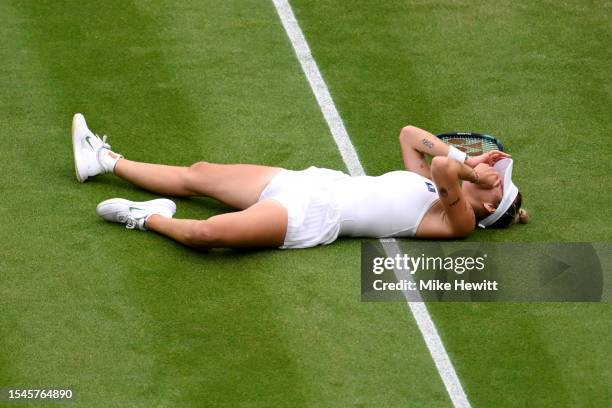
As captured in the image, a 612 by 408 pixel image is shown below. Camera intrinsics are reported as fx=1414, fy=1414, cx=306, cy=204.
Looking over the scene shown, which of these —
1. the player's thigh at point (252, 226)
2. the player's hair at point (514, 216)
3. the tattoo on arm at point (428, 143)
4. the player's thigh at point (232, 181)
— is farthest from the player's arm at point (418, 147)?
the player's thigh at point (252, 226)

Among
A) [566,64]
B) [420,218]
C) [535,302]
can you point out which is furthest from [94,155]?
[566,64]

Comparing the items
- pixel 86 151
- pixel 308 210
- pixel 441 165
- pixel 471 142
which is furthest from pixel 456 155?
pixel 86 151

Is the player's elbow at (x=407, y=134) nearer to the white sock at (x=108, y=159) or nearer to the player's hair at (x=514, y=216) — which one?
the player's hair at (x=514, y=216)

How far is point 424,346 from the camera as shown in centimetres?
1010

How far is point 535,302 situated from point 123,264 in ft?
10.3

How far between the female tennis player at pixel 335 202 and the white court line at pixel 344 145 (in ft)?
1.24

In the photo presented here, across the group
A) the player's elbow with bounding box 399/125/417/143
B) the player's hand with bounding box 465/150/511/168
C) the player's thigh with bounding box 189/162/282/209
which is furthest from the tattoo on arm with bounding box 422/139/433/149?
the player's thigh with bounding box 189/162/282/209

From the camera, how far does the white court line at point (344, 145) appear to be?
9781mm

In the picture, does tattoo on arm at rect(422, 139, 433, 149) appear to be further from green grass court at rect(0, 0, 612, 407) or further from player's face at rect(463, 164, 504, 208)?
green grass court at rect(0, 0, 612, 407)

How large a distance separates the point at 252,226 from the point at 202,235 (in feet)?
1.27

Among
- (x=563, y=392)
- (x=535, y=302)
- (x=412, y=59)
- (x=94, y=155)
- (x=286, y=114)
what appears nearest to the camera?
(x=563, y=392)

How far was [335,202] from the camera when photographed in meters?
11.0

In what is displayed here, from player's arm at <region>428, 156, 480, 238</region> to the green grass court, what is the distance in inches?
12.1

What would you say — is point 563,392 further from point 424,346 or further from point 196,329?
point 196,329
